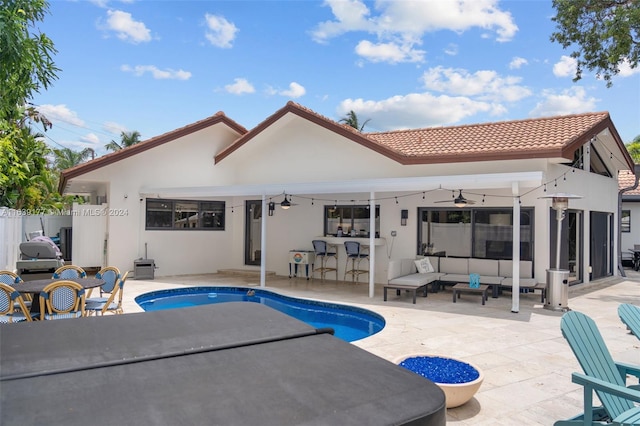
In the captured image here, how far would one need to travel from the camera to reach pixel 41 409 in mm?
1664

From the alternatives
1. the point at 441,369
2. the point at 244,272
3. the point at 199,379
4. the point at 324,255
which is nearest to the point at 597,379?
the point at 441,369

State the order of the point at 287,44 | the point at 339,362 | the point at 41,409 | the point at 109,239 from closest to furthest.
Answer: the point at 41,409, the point at 339,362, the point at 109,239, the point at 287,44

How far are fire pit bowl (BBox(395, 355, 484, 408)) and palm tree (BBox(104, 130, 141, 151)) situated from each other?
40.1 m

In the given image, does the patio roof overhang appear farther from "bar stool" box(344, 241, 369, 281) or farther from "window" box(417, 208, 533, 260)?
"bar stool" box(344, 241, 369, 281)

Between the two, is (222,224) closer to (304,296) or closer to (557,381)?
(304,296)

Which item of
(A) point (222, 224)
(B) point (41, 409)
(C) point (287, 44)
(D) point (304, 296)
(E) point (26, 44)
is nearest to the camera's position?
(B) point (41, 409)

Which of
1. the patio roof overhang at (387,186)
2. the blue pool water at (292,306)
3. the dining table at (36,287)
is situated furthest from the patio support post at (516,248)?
the dining table at (36,287)

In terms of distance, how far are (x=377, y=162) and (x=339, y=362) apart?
36.3 ft

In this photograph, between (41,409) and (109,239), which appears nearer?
(41,409)

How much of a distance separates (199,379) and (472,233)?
11095mm

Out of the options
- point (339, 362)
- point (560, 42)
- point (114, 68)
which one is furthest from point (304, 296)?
point (560, 42)

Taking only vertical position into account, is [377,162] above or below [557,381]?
above

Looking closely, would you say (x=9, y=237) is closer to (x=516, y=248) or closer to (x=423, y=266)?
(x=423, y=266)

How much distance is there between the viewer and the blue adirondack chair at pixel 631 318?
4527 millimetres
